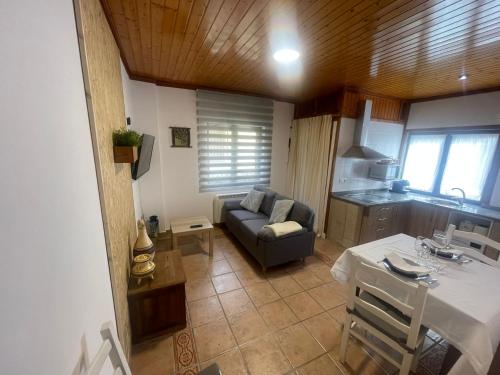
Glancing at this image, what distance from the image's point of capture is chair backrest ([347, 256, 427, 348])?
1.15 m

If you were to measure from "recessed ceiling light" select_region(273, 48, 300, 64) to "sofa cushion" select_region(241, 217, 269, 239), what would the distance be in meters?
2.09

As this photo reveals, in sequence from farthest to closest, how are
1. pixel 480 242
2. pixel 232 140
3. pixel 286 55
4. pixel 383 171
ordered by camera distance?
pixel 232 140
pixel 383 171
pixel 286 55
pixel 480 242

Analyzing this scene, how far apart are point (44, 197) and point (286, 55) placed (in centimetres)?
226

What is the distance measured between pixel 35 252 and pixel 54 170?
27cm

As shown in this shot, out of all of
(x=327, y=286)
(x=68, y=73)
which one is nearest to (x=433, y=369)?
(x=327, y=286)

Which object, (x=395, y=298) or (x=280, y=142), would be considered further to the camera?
(x=280, y=142)

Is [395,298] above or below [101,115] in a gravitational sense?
below

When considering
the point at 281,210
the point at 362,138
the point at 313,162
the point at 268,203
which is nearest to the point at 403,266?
the point at 281,210

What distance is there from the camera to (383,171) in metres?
3.62

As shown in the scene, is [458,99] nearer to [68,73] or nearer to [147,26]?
[147,26]

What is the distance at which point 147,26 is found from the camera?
1.69 metres

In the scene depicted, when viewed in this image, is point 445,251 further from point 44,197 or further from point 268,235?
point 44,197

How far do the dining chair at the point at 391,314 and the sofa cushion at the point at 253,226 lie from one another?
1.46 meters

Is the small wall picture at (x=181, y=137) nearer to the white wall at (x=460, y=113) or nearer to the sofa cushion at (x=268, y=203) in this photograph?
the sofa cushion at (x=268, y=203)
